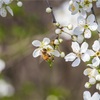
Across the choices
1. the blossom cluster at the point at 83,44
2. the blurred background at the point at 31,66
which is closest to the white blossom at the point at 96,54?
the blossom cluster at the point at 83,44

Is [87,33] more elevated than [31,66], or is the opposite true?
[31,66]

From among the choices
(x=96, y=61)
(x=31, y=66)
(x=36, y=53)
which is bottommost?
(x=96, y=61)

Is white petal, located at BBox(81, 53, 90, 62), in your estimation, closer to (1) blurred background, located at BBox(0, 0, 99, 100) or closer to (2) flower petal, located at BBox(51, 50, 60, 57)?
(2) flower petal, located at BBox(51, 50, 60, 57)

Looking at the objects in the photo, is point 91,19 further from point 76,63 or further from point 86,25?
point 76,63

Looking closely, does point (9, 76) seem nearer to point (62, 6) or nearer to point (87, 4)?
point (62, 6)

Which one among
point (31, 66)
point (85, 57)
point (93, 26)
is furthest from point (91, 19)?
point (31, 66)

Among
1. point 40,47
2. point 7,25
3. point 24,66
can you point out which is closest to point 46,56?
point 40,47

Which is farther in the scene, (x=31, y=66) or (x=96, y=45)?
(x=31, y=66)

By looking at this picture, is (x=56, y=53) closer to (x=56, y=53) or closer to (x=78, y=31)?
(x=56, y=53)
